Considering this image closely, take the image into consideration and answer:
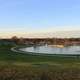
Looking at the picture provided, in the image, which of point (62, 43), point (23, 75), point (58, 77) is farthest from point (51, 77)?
point (62, 43)

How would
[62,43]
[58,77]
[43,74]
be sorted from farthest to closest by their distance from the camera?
[62,43] < [58,77] < [43,74]

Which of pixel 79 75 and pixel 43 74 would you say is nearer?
pixel 43 74

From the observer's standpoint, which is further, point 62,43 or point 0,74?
point 62,43

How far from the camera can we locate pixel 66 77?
14.2 m

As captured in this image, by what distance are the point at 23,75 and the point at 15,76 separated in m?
0.70

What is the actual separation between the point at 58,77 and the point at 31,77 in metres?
1.28

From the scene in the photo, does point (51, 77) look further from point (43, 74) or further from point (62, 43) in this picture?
point (62, 43)

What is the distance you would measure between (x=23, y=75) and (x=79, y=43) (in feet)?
150

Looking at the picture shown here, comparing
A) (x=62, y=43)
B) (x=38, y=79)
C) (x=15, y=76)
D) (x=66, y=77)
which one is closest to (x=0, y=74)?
(x=15, y=76)

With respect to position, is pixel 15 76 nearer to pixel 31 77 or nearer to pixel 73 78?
pixel 31 77

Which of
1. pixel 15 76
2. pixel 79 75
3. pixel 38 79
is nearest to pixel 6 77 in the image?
pixel 15 76

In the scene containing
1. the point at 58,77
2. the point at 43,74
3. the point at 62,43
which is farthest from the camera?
the point at 62,43

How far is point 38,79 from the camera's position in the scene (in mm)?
13023

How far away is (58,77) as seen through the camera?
14.0 m
